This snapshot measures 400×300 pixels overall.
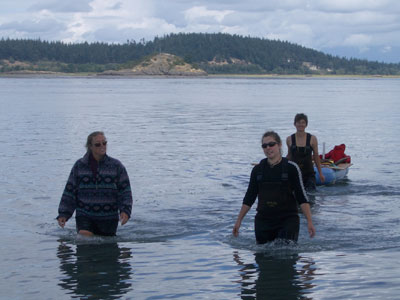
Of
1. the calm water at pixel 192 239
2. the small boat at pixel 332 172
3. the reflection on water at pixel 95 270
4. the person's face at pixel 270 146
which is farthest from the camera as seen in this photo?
the small boat at pixel 332 172

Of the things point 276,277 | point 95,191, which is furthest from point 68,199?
point 276,277

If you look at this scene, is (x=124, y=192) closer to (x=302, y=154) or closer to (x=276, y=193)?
(x=276, y=193)

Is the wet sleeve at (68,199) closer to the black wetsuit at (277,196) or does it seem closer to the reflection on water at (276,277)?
the black wetsuit at (277,196)

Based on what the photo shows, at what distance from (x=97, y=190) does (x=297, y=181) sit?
2.81 metres

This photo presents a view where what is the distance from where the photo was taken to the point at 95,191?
28.8 ft

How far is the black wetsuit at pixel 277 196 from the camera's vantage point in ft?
26.0

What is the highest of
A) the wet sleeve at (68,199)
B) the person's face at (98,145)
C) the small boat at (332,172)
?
the person's face at (98,145)

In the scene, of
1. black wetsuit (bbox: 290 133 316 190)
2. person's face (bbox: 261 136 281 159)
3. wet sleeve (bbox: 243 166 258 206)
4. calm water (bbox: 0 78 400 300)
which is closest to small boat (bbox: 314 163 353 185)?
calm water (bbox: 0 78 400 300)

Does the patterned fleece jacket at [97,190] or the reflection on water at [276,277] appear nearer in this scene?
the reflection on water at [276,277]

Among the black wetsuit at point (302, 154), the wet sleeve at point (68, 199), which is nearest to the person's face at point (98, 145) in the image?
the wet sleeve at point (68, 199)

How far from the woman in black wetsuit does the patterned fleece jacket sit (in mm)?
1734

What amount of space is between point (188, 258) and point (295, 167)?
8.83ft

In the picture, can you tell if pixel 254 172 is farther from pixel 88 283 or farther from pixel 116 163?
pixel 88 283

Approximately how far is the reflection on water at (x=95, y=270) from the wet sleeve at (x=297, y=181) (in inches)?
98.9
